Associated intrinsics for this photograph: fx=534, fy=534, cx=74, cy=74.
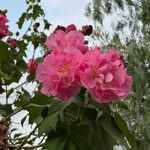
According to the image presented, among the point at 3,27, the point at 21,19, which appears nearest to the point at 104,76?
the point at 3,27

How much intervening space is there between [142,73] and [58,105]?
14.6 feet

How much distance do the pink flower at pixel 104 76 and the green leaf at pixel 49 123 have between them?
11 cm

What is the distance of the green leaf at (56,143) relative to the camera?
1.34m

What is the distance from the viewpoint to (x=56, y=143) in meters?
1.35

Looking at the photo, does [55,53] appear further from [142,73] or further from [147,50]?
[147,50]

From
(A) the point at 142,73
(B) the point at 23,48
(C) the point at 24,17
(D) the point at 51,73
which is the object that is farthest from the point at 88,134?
(A) the point at 142,73

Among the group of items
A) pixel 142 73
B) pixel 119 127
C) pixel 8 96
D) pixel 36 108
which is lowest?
pixel 119 127

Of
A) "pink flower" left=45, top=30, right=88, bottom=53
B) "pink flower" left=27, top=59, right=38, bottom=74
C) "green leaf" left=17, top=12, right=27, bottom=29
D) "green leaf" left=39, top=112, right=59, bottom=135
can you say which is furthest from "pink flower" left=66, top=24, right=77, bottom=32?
"green leaf" left=17, top=12, right=27, bottom=29

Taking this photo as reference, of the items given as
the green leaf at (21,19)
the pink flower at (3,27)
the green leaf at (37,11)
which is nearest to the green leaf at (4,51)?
the pink flower at (3,27)

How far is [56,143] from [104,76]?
0.21m

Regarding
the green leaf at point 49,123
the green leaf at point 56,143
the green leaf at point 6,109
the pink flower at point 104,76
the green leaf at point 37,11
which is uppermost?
the green leaf at point 37,11

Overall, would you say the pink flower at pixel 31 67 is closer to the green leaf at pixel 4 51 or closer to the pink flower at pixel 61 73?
the green leaf at pixel 4 51

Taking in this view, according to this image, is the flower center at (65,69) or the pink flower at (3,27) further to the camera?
the pink flower at (3,27)

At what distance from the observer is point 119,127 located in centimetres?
127
